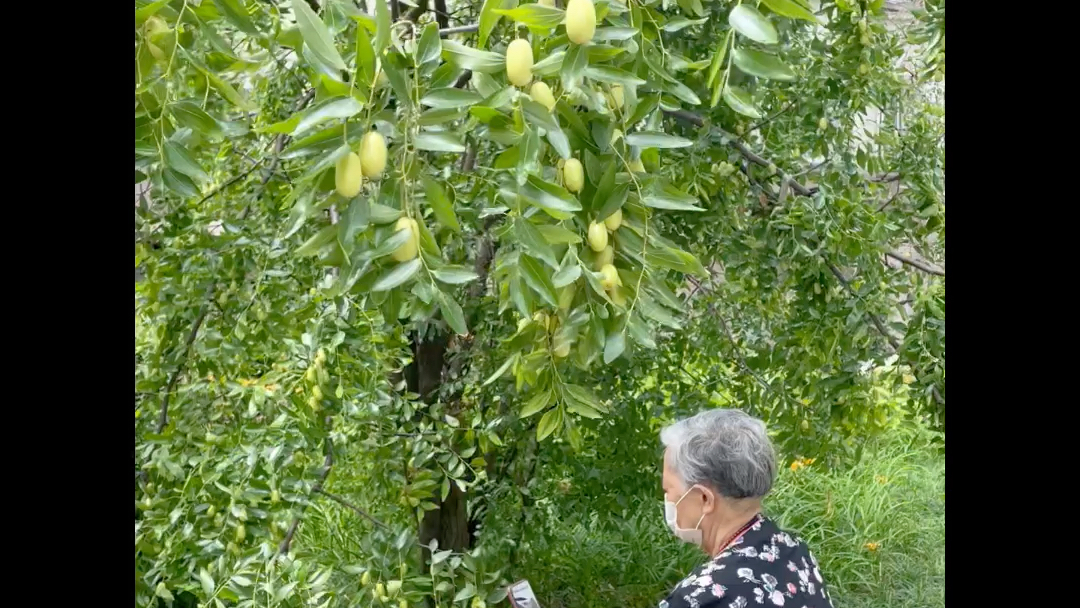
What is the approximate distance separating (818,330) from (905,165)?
1.42 ft

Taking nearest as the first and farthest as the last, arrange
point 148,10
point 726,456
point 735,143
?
point 148,10
point 726,456
point 735,143

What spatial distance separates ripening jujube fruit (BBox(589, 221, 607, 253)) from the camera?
115 cm

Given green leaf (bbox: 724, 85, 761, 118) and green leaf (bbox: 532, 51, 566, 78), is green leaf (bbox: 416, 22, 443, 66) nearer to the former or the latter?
green leaf (bbox: 532, 51, 566, 78)

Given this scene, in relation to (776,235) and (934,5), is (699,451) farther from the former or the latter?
(934,5)

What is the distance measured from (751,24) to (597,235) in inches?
11.6

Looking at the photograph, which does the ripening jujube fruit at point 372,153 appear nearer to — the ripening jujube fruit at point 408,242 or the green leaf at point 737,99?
the ripening jujube fruit at point 408,242

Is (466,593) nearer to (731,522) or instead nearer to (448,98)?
(731,522)

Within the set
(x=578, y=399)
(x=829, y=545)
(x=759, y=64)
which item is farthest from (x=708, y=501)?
(x=829, y=545)

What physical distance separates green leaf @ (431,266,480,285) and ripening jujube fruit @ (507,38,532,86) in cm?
21

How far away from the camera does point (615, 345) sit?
1.13 metres

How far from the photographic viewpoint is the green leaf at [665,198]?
1.15 metres

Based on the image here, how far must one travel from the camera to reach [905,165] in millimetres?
2297
